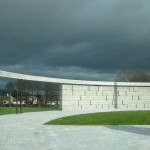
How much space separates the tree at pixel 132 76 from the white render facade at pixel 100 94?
21.7m

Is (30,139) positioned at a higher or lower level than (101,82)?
lower

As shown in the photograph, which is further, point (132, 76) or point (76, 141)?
point (132, 76)

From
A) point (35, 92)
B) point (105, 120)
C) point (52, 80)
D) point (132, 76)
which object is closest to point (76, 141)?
point (105, 120)

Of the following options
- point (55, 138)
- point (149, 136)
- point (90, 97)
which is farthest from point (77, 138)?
point (90, 97)

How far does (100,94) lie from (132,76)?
2583cm

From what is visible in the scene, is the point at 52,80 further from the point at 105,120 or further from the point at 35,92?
the point at 105,120

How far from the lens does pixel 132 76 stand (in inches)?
2384

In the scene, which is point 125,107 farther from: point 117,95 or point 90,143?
point 90,143

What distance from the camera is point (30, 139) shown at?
11430mm

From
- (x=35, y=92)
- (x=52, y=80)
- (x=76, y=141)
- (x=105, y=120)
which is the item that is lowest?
(x=76, y=141)

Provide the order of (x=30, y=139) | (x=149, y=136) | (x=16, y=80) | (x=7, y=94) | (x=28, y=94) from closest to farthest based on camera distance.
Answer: (x=30, y=139)
(x=149, y=136)
(x=16, y=80)
(x=7, y=94)
(x=28, y=94)

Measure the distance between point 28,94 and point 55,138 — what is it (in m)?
22.0

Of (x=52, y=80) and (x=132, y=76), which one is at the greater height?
(x=132, y=76)

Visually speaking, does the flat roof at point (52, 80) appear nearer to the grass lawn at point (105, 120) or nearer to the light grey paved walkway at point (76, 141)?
the grass lawn at point (105, 120)
